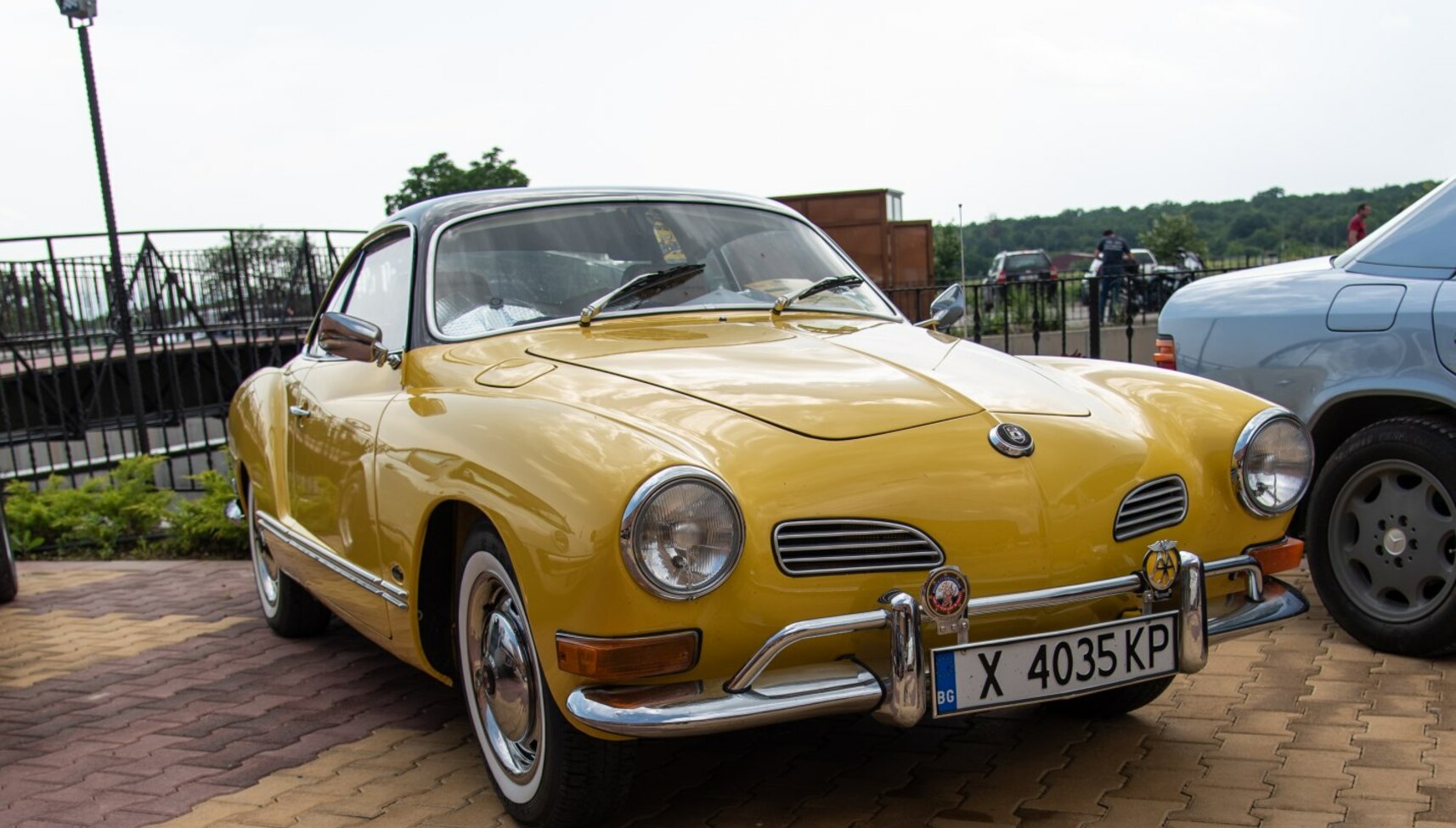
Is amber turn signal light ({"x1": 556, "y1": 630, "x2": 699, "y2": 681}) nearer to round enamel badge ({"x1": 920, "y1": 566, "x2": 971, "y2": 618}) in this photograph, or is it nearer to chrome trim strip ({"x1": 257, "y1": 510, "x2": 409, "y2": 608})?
round enamel badge ({"x1": 920, "y1": 566, "x2": 971, "y2": 618})

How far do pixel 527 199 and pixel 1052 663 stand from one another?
2379 millimetres

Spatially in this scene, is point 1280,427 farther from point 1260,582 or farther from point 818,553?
point 818,553

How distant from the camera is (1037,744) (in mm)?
3717

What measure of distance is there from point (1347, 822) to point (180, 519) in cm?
754

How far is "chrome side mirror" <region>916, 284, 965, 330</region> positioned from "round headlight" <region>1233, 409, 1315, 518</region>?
1249 millimetres

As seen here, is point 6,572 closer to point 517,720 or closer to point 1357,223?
point 517,720

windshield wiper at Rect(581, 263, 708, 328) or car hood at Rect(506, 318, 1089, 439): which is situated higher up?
A: windshield wiper at Rect(581, 263, 708, 328)

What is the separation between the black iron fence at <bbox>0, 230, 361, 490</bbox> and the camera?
40.5ft

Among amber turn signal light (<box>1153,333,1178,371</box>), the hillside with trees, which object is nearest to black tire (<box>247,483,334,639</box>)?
amber turn signal light (<box>1153,333,1178,371</box>)

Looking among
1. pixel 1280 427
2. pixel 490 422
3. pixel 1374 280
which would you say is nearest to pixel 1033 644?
pixel 1280 427

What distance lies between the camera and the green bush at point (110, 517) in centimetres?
880

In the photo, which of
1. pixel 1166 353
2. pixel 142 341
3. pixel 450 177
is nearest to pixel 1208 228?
pixel 450 177

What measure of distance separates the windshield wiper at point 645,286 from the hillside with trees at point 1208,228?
17.6m

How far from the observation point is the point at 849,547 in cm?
282
